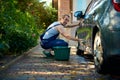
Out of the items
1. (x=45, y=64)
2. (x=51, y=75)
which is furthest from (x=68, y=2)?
(x=51, y=75)

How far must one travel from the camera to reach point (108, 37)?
6828 mm

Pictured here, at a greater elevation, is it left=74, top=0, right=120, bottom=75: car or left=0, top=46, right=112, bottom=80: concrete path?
left=74, top=0, right=120, bottom=75: car

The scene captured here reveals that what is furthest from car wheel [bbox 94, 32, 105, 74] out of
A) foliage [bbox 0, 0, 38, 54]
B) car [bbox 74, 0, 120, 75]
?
foliage [bbox 0, 0, 38, 54]

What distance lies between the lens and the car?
6.73m

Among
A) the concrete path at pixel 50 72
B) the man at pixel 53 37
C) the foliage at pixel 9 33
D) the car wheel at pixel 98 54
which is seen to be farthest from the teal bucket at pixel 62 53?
the car wheel at pixel 98 54

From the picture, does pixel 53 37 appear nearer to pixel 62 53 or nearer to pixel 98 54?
pixel 62 53

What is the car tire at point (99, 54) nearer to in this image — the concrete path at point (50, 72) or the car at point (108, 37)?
the car at point (108, 37)

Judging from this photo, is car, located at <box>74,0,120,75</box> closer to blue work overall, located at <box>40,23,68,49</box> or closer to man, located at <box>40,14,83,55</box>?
man, located at <box>40,14,83,55</box>

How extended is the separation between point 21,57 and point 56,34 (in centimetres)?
123

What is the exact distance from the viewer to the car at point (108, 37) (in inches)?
265

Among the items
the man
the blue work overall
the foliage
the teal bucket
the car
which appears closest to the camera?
the car

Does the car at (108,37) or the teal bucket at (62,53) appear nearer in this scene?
the car at (108,37)

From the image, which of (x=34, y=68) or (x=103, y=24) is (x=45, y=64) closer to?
(x=34, y=68)

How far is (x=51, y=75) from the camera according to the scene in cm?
817
